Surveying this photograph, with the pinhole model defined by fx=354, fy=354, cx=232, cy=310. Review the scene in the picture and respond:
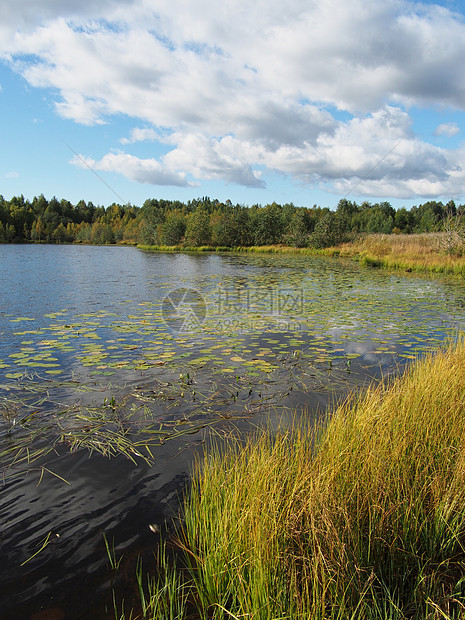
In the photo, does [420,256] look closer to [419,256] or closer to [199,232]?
[419,256]

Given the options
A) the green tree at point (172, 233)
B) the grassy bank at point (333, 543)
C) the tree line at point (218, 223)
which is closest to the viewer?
the grassy bank at point (333, 543)

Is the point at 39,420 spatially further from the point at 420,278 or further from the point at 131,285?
the point at 420,278

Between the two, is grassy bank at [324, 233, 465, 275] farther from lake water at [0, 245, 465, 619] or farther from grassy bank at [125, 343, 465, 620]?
grassy bank at [125, 343, 465, 620]

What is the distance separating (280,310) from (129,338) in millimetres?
5396

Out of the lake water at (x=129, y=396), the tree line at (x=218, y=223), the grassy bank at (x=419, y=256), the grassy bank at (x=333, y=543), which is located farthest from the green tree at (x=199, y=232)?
the grassy bank at (x=333, y=543)

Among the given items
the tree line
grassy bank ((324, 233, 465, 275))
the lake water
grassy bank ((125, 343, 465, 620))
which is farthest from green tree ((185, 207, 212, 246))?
grassy bank ((125, 343, 465, 620))

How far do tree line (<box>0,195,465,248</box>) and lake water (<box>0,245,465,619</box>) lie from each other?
71.2ft

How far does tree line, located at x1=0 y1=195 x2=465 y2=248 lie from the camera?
189 feet

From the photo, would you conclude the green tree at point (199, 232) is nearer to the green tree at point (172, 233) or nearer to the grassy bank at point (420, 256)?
the green tree at point (172, 233)

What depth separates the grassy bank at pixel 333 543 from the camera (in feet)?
6.24

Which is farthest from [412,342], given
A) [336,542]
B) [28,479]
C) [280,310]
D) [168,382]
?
[28,479]

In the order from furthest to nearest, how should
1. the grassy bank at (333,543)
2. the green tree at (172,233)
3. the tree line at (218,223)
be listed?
the green tree at (172,233) → the tree line at (218,223) → the grassy bank at (333,543)

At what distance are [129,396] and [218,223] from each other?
67085 mm

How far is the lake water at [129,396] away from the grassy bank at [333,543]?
70 cm
